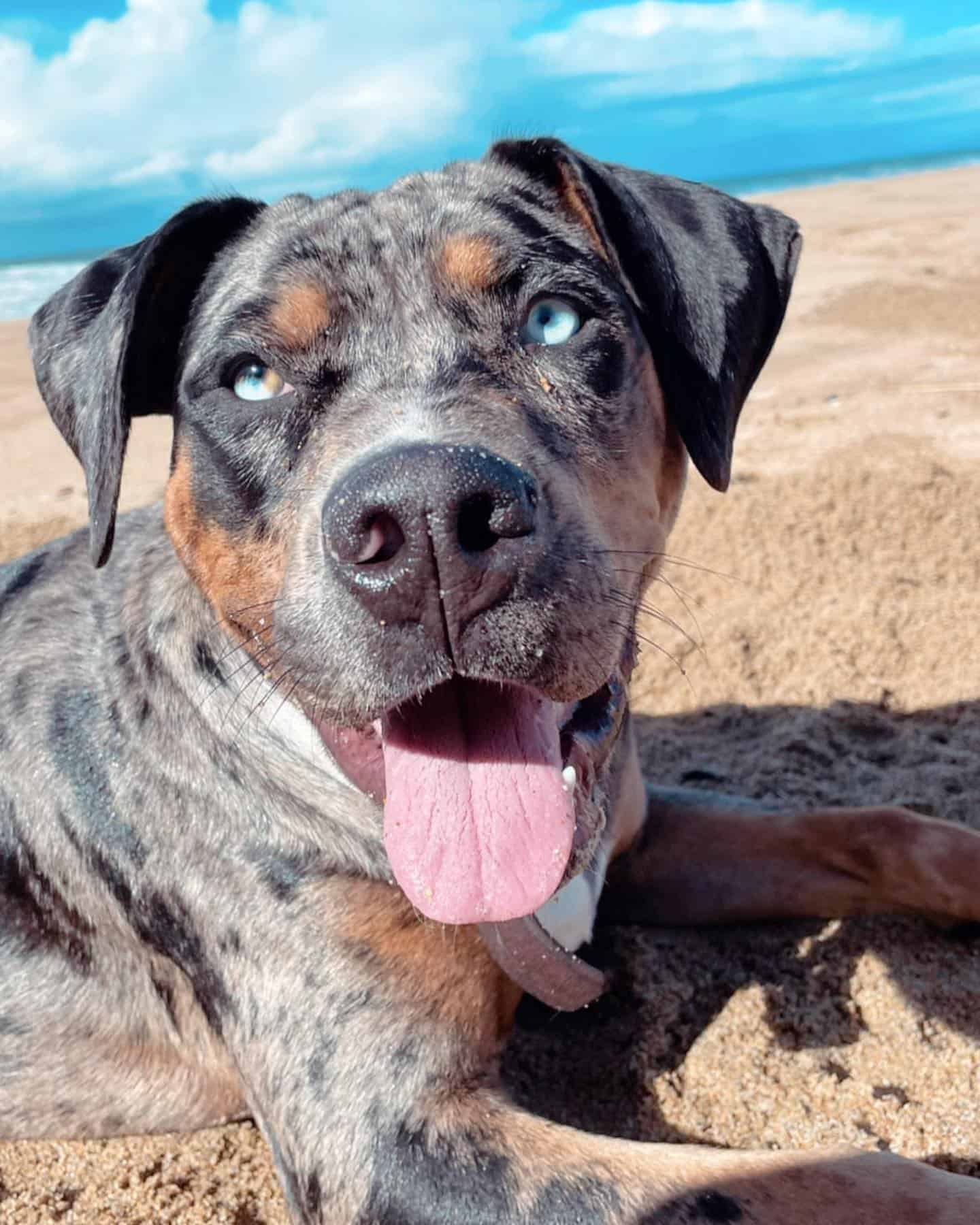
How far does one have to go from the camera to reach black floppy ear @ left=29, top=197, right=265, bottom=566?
2.96m

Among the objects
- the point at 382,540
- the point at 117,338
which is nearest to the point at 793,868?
the point at 382,540

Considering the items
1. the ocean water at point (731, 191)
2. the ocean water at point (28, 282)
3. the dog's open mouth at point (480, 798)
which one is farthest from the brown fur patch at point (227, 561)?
the ocean water at point (28, 282)

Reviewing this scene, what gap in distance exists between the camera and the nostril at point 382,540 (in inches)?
86.3

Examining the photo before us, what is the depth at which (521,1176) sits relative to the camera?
2443 millimetres

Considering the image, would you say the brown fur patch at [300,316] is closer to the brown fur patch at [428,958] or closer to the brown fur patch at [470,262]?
the brown fur patch at [470,262]

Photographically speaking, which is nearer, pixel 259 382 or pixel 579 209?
pixel 259 382

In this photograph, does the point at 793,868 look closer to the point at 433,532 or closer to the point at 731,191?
the point at 433,532

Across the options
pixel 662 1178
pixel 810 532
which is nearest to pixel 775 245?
pixel 662 1178

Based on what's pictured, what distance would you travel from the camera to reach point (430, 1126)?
254 centimetres

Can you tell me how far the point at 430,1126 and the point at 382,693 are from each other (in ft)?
3.04

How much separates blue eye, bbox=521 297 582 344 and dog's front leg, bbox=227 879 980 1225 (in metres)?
1.32

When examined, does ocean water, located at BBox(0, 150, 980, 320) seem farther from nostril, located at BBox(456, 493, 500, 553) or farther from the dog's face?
nostril, located at BBox(456, 493, 500, 553)

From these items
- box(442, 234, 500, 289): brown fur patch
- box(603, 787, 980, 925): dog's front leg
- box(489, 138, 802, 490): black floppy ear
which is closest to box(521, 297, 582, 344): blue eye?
box(442, 234, 500, 289): brown fur patch

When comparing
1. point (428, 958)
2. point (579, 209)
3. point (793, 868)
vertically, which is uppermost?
point (579, 209)
